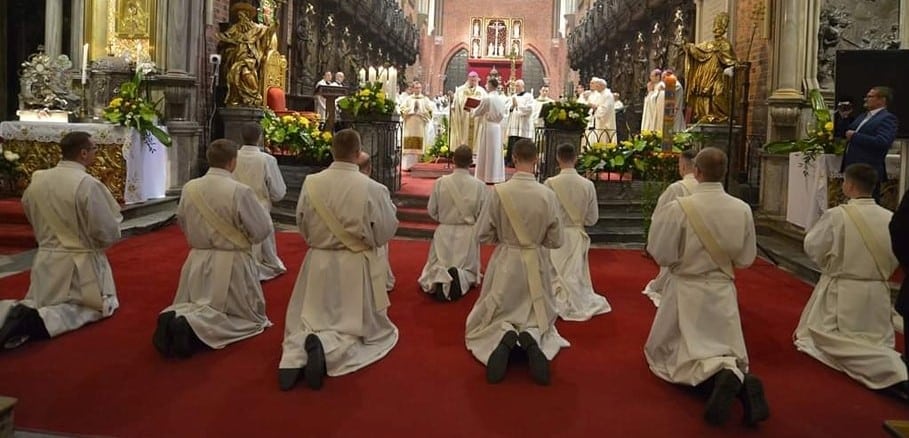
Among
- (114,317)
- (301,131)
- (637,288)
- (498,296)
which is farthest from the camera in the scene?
(301,131)

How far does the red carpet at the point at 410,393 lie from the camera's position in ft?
12.4

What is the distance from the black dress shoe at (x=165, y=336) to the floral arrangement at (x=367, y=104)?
6390mm

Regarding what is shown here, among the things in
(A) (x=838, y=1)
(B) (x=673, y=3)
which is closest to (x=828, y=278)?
(A) (x=838, y=1)

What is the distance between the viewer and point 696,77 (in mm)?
12461

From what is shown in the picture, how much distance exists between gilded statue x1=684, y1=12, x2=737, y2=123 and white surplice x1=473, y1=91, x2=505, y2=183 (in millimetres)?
3247

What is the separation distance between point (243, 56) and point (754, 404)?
410 inches

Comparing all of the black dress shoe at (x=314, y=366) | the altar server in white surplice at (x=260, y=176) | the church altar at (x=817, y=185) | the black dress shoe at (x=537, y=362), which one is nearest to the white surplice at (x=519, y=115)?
the church altar at (x=817, y=185)

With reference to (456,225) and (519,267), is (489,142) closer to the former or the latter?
(456,225)

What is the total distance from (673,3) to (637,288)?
466 inches

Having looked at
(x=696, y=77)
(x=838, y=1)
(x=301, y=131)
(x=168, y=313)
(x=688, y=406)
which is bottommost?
(x=688, y=406)

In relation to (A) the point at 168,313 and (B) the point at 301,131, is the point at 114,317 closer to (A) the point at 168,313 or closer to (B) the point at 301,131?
(A) the point at 168,313

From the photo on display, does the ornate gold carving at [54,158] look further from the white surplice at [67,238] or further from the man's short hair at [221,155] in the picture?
the man's short hair at [221,155]

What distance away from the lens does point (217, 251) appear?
5.03 m

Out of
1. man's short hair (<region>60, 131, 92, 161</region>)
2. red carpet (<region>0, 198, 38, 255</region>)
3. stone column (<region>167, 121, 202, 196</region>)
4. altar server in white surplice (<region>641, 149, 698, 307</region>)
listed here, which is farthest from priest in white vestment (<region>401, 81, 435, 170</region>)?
man's short hair (<region>60, 131, 92, 161</region>)
